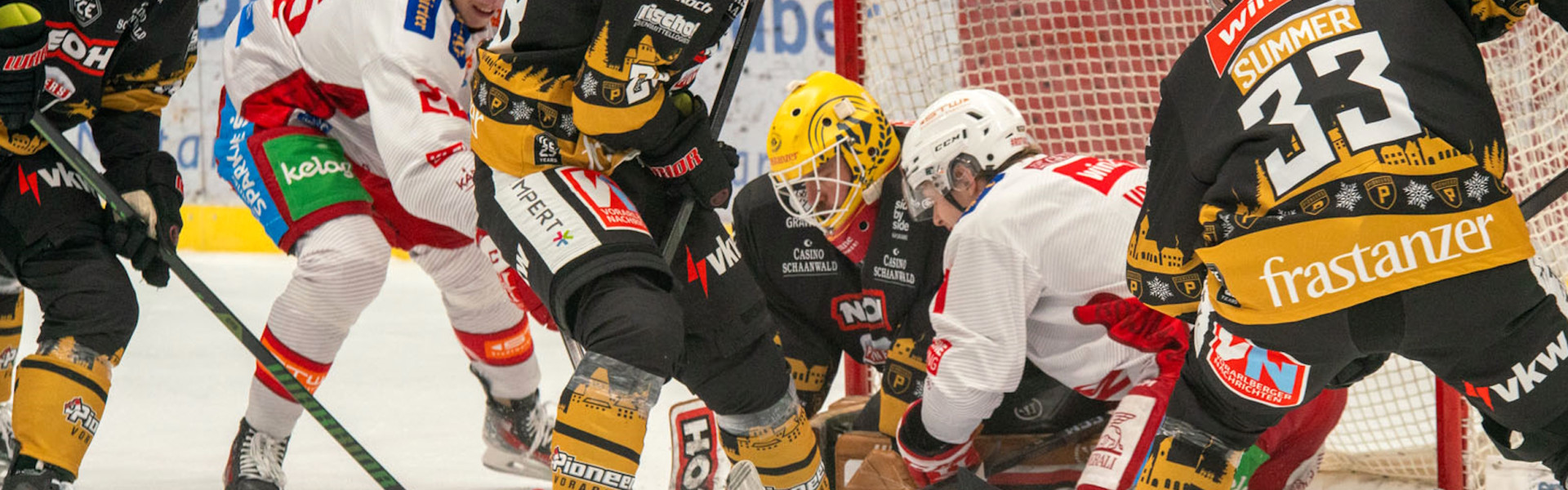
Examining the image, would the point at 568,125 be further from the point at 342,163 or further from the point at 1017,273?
the point at 342,163

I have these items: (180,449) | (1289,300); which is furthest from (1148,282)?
(180,449)

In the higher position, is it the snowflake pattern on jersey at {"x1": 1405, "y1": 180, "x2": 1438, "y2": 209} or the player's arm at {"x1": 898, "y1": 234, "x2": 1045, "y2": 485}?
the snowflake pattern on jersey at {"x1": 1405, "y1": 180, "x2": 1438, "y2": 209}

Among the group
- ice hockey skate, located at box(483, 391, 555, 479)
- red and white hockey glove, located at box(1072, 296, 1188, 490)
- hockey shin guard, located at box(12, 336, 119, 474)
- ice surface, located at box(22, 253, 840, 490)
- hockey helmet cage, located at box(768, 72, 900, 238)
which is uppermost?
Answer: hockey helmet cage, located at box(768, 72, 900, 238)

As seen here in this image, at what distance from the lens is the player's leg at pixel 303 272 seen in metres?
2.69

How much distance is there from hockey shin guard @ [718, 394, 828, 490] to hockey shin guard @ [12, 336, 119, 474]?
990 mm

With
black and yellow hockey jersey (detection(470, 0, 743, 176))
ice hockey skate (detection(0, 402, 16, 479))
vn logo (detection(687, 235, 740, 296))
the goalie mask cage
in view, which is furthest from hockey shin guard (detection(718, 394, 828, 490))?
ice hockey skate (detection(0, 402, 16, 479))

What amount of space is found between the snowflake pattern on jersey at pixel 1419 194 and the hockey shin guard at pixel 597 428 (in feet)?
3.01

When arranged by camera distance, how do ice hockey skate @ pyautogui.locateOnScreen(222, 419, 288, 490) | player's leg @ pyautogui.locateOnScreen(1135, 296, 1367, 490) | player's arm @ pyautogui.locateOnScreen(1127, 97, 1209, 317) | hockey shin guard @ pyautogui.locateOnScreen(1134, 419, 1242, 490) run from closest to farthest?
1. player's leg @ pyautogui.locateOnScreen(1135, 296, 1367, 490)
2. player's arm @ pyautogui.locateOnScreen(1127, 97, 1209, 317)
3. hockey shin guard @ pyautogui.locateOnScreen(1134, 419, 1242, 490)
4. ice hockey skate @ pyautogui.locateOnScreen(222, 419, 288, 490)

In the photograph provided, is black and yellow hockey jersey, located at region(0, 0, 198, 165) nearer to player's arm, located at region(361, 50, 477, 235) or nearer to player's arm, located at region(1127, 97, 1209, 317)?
player's arm, located at region(361, 50, 477, 235)

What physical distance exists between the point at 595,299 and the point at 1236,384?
79cm

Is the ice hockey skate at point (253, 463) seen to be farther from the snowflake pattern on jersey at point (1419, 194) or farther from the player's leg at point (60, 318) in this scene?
the snowflake pattern on jersey at point (1419, 194)

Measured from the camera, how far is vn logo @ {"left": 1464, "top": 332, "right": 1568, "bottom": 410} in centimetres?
150

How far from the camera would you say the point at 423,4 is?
269 centimetres

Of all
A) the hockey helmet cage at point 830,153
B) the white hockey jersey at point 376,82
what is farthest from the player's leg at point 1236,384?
the white hockey jersey at point 376,82
